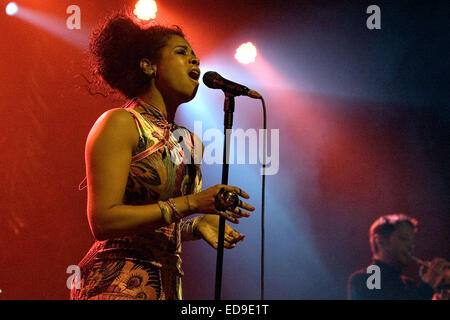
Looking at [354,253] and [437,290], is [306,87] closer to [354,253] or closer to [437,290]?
[354,253]

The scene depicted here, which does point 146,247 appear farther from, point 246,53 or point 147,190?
point 246,53

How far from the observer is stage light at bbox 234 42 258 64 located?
221 inches

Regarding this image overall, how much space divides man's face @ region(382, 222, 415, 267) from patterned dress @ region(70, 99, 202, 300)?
318 centimetres

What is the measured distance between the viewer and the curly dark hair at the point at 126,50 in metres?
2.03

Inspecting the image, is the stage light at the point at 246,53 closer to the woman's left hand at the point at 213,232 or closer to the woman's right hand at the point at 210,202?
Answer: the woman's left hand at the point at 213,232

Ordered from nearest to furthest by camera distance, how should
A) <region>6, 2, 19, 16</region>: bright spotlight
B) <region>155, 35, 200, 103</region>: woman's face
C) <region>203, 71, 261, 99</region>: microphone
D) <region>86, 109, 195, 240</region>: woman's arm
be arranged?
<region>86, 109, 195, 240</region>: woman's arm → <region>203, 71, 261, 99</region>: microphone → <region>155, 35, 200, 103</region>: woman's face → <region>6, 2, 19, 16</region>: bright spotlight

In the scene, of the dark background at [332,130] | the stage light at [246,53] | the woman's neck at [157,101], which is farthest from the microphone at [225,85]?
the stage light at [246,53]

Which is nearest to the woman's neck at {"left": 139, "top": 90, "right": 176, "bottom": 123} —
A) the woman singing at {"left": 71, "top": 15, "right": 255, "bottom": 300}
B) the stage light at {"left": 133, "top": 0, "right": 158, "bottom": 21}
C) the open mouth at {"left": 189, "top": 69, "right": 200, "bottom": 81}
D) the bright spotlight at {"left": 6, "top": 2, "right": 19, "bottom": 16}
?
the woman singing at {"left": 71, "top": 15, "right": 255, "bottom": 300}

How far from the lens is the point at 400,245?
446cm

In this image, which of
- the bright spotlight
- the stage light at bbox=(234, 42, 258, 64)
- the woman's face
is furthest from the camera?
the stage light at bbox=(234, 42, 258, 64)

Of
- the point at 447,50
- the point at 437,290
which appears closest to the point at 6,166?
the point at 437,290

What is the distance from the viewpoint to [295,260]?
6.02 m

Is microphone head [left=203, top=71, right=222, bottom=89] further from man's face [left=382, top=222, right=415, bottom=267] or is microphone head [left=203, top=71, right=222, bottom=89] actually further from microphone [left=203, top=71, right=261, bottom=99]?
man's face [left=382, top=222, right=415, bottom=267]

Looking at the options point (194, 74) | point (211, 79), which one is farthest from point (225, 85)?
point (194, 74)
